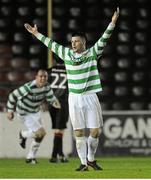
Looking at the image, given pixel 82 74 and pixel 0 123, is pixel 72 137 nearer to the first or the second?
pixel 0 123

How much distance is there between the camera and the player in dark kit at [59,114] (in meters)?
14.1

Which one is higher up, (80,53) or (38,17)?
(38,17)

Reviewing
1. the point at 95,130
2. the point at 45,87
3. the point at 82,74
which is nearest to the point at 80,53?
the point at 82,74

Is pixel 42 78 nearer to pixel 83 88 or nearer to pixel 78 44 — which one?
pixel 83 88

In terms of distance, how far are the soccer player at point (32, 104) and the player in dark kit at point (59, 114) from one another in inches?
8.7

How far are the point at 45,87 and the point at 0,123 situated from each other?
237 centimetres

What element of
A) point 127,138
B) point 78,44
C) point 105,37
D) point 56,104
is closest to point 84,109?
point 78,44

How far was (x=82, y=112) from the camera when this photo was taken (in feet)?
34.2

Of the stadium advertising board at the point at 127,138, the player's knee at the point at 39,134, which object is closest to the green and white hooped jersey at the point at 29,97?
the player's knee at the point at 39,134

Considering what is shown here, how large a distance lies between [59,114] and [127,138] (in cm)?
281

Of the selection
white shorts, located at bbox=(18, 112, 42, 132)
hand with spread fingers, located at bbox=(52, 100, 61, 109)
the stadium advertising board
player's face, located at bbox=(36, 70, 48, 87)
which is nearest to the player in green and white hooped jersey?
player's face, located at bbox=(36, 70, 48, 87)

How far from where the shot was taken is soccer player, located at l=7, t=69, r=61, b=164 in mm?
13841

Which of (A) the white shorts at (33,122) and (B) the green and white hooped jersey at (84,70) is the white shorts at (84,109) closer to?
(B) the green and white hooped jersey at (84,70)

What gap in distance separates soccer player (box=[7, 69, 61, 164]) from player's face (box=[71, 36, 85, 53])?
3.29m
